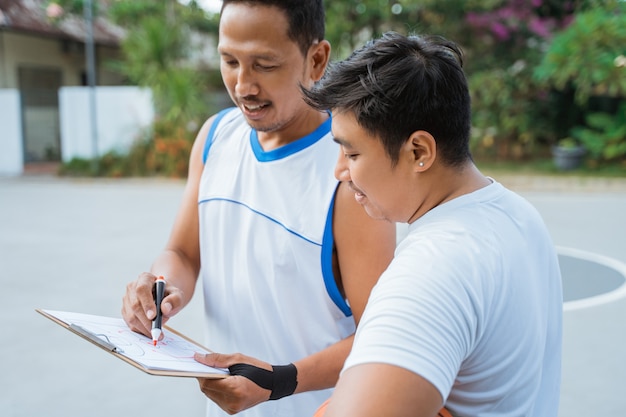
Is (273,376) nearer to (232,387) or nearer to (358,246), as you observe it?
(232,387)

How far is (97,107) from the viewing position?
556 inches

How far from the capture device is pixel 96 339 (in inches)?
47.9

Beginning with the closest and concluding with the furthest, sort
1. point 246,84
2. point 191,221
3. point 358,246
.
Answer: point 358,246, point 246,84, point 191,221

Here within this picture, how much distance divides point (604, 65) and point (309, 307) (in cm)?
1268

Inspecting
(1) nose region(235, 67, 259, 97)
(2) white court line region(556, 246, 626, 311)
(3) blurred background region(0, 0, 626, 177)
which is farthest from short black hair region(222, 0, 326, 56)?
(3) blurred background region(0, 0, 626, 177)

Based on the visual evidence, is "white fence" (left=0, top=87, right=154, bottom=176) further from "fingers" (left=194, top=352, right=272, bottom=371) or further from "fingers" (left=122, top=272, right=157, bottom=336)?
"fingers" (left=194, top=352, right=272, bottom=371)

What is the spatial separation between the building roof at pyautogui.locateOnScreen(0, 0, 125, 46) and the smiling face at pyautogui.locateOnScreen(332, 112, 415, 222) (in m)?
14.8

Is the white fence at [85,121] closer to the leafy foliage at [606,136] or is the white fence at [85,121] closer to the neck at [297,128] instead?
the leafy foliage at [606,136]

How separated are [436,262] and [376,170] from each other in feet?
0.68

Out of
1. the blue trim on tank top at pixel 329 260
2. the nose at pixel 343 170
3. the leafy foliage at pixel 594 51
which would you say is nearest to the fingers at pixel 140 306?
the blue trim on tank top at pixel 329 260

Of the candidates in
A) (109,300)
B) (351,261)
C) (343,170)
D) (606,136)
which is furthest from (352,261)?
(606,136)

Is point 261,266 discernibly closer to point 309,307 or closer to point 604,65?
point 309,307

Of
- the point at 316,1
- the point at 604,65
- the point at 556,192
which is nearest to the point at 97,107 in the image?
the point at 556,192

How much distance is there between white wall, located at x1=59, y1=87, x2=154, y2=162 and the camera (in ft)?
45.5
